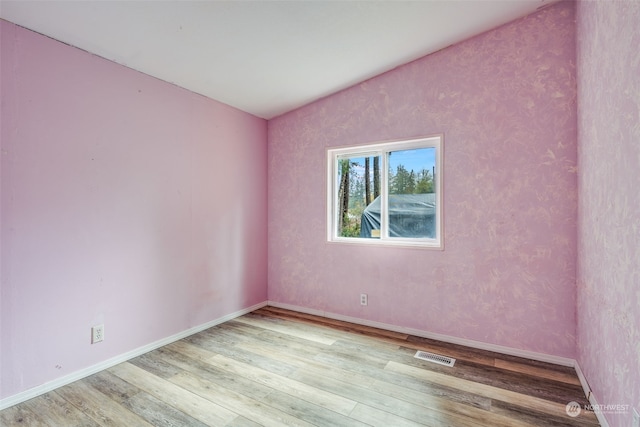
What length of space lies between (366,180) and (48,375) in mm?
3086

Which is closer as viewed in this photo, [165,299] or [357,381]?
[357,381]

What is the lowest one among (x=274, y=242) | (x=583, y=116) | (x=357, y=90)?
(x=274, y=242)

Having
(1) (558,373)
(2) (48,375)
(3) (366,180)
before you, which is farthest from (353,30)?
(2) (48,375)

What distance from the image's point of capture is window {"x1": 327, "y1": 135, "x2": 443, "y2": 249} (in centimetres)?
293

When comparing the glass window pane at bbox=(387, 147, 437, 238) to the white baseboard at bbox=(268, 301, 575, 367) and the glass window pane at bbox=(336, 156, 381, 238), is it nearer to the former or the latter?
the glass window pane at bbox=(336, 156, 381, 238)

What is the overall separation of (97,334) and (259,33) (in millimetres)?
2567

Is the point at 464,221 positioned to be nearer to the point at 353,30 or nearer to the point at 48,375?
the point at 353,30

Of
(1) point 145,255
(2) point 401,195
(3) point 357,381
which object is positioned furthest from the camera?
(2) point 401,195

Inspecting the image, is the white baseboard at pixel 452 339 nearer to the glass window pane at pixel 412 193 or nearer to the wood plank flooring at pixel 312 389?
the wood plank flooring at pixel 312 389

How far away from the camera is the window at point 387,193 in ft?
9.62

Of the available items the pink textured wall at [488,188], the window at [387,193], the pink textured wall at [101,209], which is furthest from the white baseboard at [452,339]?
the pink textured wall at [101,209]

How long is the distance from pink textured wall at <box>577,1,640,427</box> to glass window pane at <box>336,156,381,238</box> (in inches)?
68.0

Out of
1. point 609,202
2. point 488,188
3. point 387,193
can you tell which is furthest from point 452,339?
point 609,202

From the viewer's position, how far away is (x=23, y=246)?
192 centimetres
